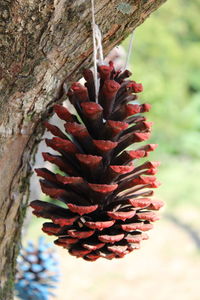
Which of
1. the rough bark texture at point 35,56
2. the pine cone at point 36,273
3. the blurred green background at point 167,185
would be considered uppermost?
the blurred green background at point 167,185

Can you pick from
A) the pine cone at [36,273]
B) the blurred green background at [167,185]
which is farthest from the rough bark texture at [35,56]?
the blurred green background at [167,185]

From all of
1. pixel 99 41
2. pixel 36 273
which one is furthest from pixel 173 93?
pixel 99 41

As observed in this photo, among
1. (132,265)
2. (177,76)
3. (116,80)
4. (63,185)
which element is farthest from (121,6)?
(177,76)

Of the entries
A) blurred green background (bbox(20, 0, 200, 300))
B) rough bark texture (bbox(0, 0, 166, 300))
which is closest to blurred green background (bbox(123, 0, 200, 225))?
blurred green background (bbox(20, 0, 200, 300))

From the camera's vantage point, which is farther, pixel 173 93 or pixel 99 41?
pixel 173 93

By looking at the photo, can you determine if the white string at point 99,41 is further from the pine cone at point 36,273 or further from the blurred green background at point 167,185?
the blurred green background at point 167,185

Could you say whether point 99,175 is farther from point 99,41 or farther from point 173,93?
point 173,93
